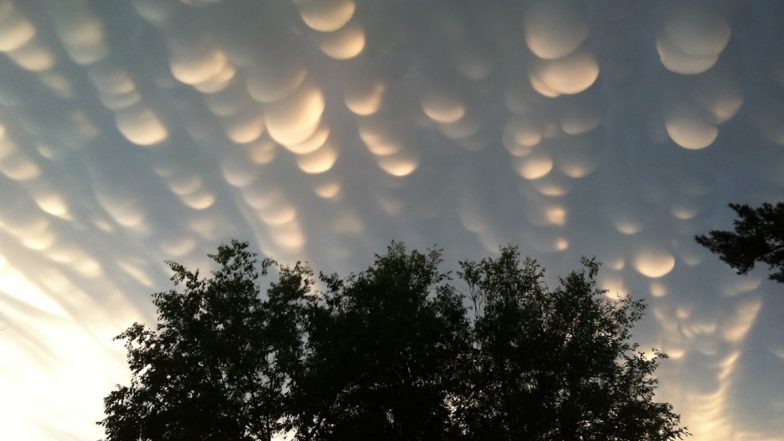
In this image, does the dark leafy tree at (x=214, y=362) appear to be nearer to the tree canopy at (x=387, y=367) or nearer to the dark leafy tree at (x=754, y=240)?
the tree canopy at (x=387, y=367)

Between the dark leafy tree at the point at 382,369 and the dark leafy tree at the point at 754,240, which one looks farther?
the dark leafy tree at the point at 382,369

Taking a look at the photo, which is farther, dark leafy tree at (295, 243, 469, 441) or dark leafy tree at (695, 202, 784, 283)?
dark leafy tree at (295, 243, 469, 441)

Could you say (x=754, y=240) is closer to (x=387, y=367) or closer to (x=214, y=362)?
(x=387, y=367)

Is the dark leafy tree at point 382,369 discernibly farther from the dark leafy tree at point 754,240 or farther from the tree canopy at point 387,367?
the dark leafy tree at point 754,240

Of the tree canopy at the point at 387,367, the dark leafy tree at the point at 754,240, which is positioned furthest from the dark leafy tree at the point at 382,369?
the dark leafy tree at the point at 754,240

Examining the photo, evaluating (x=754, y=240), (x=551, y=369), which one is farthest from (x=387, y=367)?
(x=754, y=240)

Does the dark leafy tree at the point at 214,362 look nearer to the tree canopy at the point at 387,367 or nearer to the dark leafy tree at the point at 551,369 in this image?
the tree canopy at the point at 387,367

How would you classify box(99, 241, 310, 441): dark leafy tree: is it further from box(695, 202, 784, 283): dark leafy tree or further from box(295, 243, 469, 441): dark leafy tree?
box(695, 202, 784, 283): dark leafy tree

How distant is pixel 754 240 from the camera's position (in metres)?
17.4

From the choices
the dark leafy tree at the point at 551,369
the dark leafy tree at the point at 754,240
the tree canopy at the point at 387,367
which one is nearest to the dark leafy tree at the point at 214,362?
the tree canopy at the point at 387,367

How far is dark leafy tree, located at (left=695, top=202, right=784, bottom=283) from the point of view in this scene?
16.7 meters

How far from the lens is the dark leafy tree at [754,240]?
16734mm

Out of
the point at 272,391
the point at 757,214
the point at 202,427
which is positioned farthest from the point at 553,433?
the point at 202,427

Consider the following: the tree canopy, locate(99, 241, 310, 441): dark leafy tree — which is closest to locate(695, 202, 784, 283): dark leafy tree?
the tree canopy
